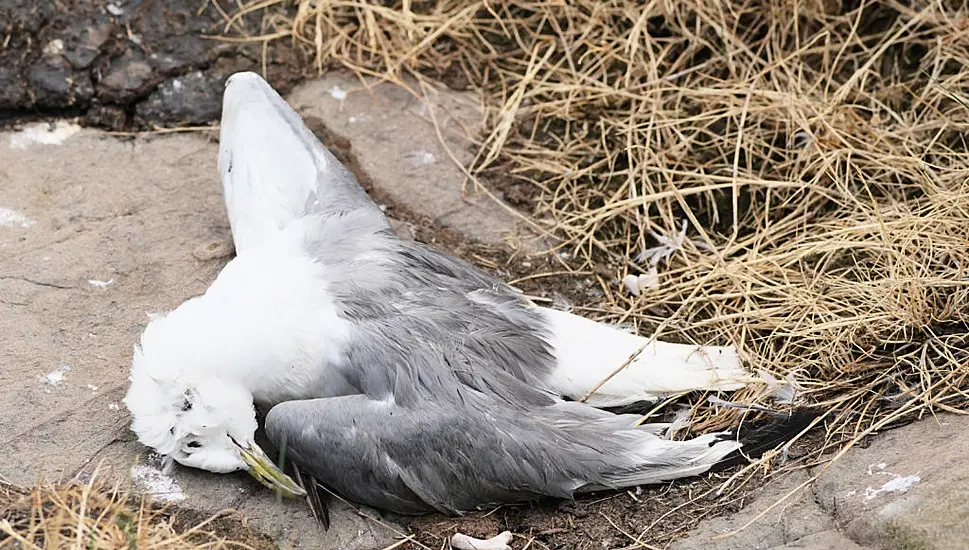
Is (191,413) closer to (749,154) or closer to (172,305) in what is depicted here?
(172,305)

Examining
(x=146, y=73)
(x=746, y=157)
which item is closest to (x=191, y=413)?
(x=146, y=73)

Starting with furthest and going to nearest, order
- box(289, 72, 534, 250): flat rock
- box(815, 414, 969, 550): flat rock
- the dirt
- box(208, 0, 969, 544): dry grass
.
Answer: the dirt
box(289, 72, 534, 250): flat rock
box(208, 0, 969, 544): dry grass
box(815, 414, 969, 550): flat rock

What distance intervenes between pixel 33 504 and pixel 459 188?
1.95m

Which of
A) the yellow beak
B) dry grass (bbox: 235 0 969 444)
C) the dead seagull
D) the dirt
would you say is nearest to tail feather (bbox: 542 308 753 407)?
the dead seagull

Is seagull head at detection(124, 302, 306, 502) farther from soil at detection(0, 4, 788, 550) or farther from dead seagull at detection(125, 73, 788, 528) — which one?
soil at detection(0, 4, 788, 550)

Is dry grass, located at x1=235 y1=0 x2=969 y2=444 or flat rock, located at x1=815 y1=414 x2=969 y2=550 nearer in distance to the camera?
flat rock, located at x1=815 y1=414 x2=969 y2=550

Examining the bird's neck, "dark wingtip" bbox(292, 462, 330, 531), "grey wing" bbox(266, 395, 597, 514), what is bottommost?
"dark wingtip" bbox(292, 462, 330, 531)

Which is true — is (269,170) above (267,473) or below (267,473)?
above

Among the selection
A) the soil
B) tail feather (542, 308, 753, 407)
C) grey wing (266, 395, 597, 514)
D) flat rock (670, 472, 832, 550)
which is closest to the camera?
flat rock (670, 472, 832, 550)

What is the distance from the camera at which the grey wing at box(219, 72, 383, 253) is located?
11.4 ft

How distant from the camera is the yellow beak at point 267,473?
9.41 feet

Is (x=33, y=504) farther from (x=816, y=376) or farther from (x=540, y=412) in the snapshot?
(x=816, y=376)

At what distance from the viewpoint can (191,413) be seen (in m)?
2.90

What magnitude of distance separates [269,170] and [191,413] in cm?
98
